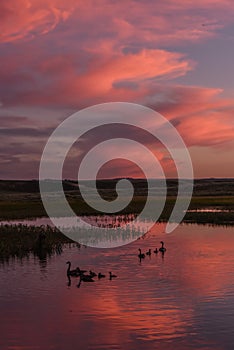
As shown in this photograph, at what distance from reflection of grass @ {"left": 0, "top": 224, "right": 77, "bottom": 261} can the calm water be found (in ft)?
5.38

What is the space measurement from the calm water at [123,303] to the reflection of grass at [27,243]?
5.38 ft

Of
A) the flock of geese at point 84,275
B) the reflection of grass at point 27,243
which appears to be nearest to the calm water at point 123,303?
the flock of geese at point 84,275

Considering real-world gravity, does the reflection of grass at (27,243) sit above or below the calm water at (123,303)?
above

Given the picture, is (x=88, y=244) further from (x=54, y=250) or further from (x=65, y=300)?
(x=65, y=300)

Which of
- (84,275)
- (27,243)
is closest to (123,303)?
(84,275)

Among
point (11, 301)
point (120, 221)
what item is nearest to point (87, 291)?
point (11, 301)

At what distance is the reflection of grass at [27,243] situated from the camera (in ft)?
113

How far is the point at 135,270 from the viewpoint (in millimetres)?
29312

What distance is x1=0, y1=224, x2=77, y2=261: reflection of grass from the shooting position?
3441 centimetres

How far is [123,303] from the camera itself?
2183 centimetres

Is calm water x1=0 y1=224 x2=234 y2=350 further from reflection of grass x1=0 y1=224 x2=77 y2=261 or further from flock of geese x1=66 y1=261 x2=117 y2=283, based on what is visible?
reflection of grass x1=0 y1=224 x2=77 y2=261

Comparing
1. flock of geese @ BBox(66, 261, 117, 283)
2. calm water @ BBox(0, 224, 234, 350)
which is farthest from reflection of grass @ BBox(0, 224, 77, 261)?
flock of geese @ BBox(66, 261, 117, 283)

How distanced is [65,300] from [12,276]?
5.70 metres

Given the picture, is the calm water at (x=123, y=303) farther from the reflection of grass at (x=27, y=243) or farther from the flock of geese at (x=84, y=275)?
the reflection of grass at (x=27, y=243)
